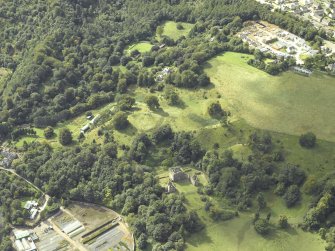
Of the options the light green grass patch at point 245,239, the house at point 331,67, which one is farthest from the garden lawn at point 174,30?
the light green grass patch at point 245,239

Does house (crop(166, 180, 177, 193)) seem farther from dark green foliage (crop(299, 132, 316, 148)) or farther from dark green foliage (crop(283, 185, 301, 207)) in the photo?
dark green foliage (crop(299, 132, 316, 148))

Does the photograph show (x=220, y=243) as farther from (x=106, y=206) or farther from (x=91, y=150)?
(x=91, y=150)

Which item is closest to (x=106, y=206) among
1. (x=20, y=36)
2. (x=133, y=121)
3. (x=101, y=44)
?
(x=133, y=121)

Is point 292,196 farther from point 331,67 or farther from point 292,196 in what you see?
point 331,67

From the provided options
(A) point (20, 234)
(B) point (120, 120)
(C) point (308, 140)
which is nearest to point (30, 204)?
(A) point (20, 234)

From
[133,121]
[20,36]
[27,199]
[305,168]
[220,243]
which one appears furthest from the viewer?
[20,36]

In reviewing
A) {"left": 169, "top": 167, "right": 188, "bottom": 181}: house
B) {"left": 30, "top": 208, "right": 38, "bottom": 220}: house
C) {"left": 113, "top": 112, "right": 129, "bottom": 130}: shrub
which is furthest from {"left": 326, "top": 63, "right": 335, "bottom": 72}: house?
{"left": 30, "top": 208, "right": 38, "bottom": 220}: house

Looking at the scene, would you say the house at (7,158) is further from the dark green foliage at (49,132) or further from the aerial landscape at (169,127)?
the dark green foliage at (49,132)
